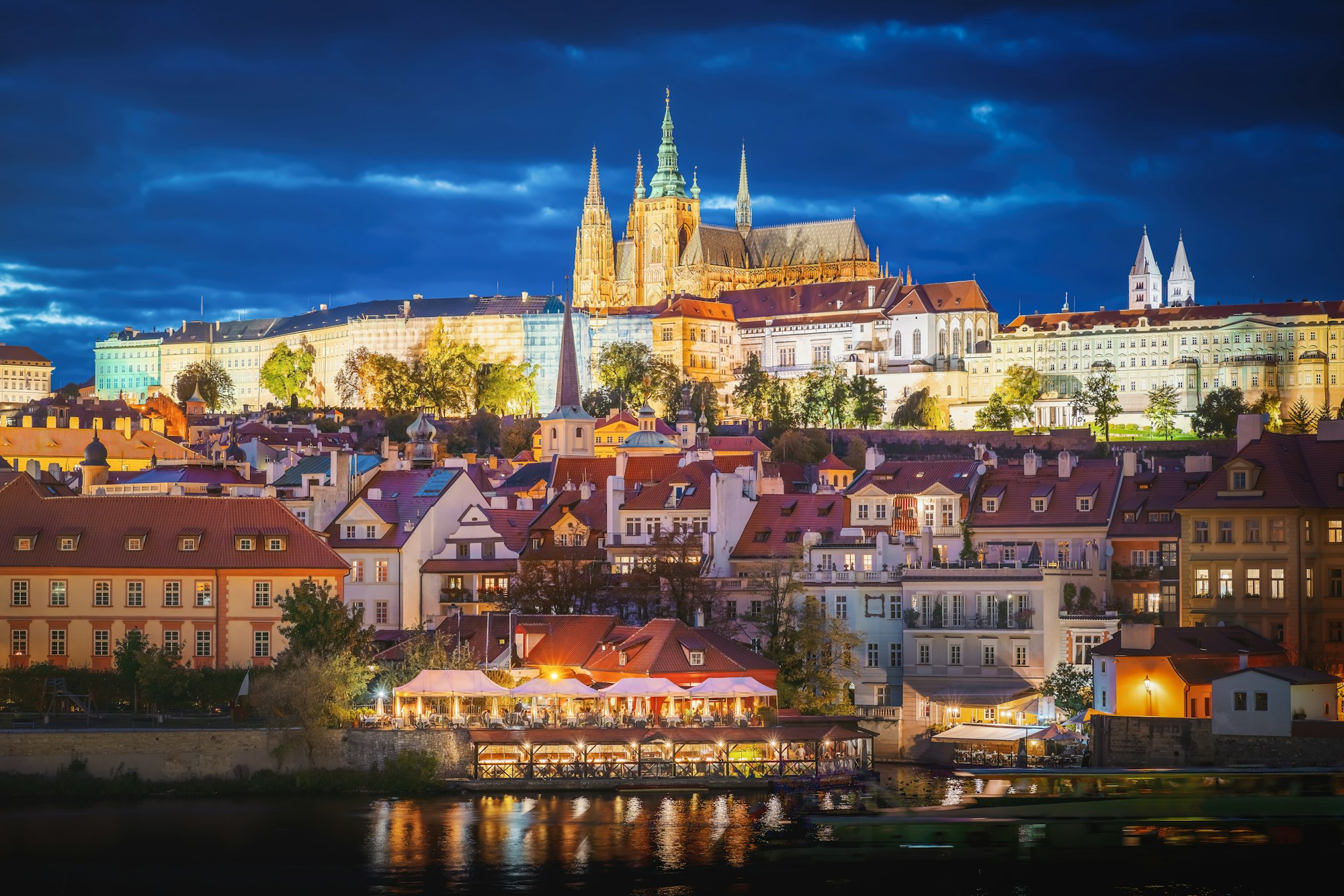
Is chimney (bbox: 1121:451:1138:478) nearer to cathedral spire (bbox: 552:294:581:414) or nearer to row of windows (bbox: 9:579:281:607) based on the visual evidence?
row of windows (bbox: 9:579:281:607)

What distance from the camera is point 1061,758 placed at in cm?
7325

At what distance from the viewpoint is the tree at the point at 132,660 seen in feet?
251

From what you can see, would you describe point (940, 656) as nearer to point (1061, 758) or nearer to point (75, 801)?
point (1061, 758)

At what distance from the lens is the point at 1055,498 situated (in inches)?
3482

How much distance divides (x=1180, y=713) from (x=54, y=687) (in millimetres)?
36760

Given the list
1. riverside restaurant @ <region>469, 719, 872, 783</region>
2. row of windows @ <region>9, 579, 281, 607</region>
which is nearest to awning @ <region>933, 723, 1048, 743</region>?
riverside restaurant @ <region>469, 719, 872, 783</region>

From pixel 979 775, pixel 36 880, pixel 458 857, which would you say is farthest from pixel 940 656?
pixel 36 880

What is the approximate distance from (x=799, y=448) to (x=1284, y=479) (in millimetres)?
94939

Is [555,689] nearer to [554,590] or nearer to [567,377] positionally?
[554,590]

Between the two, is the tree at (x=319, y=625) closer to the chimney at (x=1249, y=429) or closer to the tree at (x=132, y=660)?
the tree at (x=132, y=660)

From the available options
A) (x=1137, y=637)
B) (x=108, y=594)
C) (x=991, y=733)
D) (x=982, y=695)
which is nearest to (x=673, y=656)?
(x=991, y=733)

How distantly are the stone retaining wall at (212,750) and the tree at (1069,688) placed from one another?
19572 millimetres

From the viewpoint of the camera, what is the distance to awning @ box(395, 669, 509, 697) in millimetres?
73250

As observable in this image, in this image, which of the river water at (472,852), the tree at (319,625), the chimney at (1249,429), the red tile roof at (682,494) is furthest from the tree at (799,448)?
the river water at (472,852)
